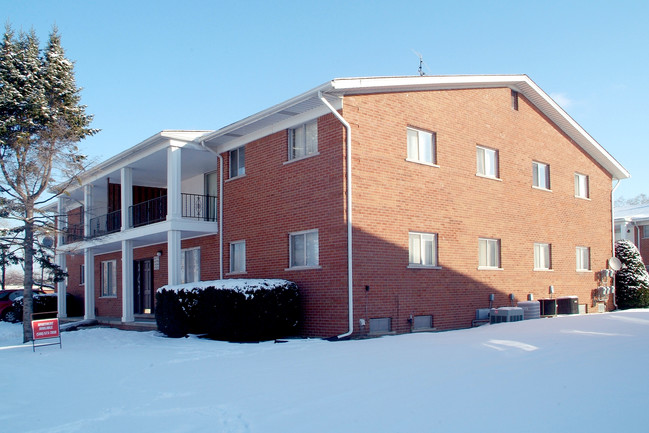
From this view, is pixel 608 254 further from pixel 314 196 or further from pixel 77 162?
pixel 77 162

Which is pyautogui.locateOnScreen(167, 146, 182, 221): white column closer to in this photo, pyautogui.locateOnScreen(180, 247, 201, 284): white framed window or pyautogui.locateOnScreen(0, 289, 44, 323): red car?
pyautogui.locateOnScreen(180, 247, 201, 284): white framed window

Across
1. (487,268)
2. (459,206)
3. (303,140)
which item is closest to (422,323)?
(487,268)

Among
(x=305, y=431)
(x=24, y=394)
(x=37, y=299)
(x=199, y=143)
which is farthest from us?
(x=37, y=299)

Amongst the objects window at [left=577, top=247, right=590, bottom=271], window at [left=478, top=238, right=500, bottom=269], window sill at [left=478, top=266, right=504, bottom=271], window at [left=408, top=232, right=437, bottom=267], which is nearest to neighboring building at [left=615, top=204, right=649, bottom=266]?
window at [left=577, top=247, right=590, bottom=271]

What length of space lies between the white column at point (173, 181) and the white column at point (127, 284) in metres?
3.40

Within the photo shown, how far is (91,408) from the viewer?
752 cm

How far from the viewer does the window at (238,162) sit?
1738 cm

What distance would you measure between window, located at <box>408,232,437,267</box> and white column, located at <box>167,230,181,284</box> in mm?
6532

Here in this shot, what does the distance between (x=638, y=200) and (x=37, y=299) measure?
8575 cm

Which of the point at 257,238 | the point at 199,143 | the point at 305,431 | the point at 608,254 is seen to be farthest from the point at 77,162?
the point at 608,254

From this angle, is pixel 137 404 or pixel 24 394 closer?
pixel 137 404

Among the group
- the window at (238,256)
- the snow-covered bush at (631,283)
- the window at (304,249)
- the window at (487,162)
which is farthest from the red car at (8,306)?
the snow-covered bush at (631,283)

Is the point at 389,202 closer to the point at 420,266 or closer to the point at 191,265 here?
the point at 420,266

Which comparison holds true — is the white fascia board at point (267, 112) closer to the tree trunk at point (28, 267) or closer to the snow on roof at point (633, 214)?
the tree trunk at point (28, 267)
